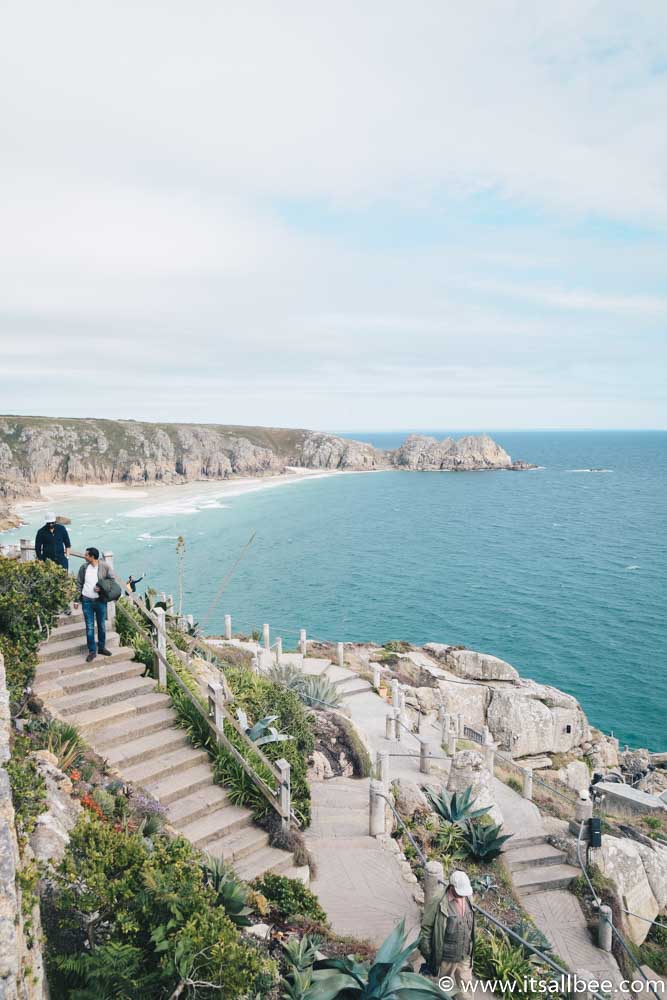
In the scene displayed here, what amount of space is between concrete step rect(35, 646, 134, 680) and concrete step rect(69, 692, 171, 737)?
0.87 meters

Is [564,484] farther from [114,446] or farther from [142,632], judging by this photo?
[142,632]

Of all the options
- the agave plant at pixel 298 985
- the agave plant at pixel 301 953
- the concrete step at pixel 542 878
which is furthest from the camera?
the concrete step at pixel 542 878

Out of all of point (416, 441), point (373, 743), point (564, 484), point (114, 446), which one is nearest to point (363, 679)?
point (373, 743)

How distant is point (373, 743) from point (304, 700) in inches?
93.5

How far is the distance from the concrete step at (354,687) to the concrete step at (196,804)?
11.1 metres

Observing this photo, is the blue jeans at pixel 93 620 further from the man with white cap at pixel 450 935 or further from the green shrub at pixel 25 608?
the man with white cap at pixel 450 935

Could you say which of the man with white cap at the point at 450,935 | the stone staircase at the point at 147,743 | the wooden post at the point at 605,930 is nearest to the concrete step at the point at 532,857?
the wooden post at the point at 605,930

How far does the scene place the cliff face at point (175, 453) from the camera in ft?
304

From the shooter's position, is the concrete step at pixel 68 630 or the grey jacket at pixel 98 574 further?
the concrete step at pixel 68 630

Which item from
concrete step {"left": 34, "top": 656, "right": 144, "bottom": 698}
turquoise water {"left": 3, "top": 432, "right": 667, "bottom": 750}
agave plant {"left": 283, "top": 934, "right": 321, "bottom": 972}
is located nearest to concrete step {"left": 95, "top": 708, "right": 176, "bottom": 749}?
concrete step {"left": 34, "top": 656, "right": 144, "bottom": 698}

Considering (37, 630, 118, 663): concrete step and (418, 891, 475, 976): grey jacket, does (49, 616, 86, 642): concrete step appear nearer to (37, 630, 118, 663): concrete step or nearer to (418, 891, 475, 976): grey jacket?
(37, 630, 118, 663): concrete step

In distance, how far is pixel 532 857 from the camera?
10875 millimetres

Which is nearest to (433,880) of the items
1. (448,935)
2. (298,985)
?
(448,935)

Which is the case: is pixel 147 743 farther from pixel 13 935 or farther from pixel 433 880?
pixel 13 935
